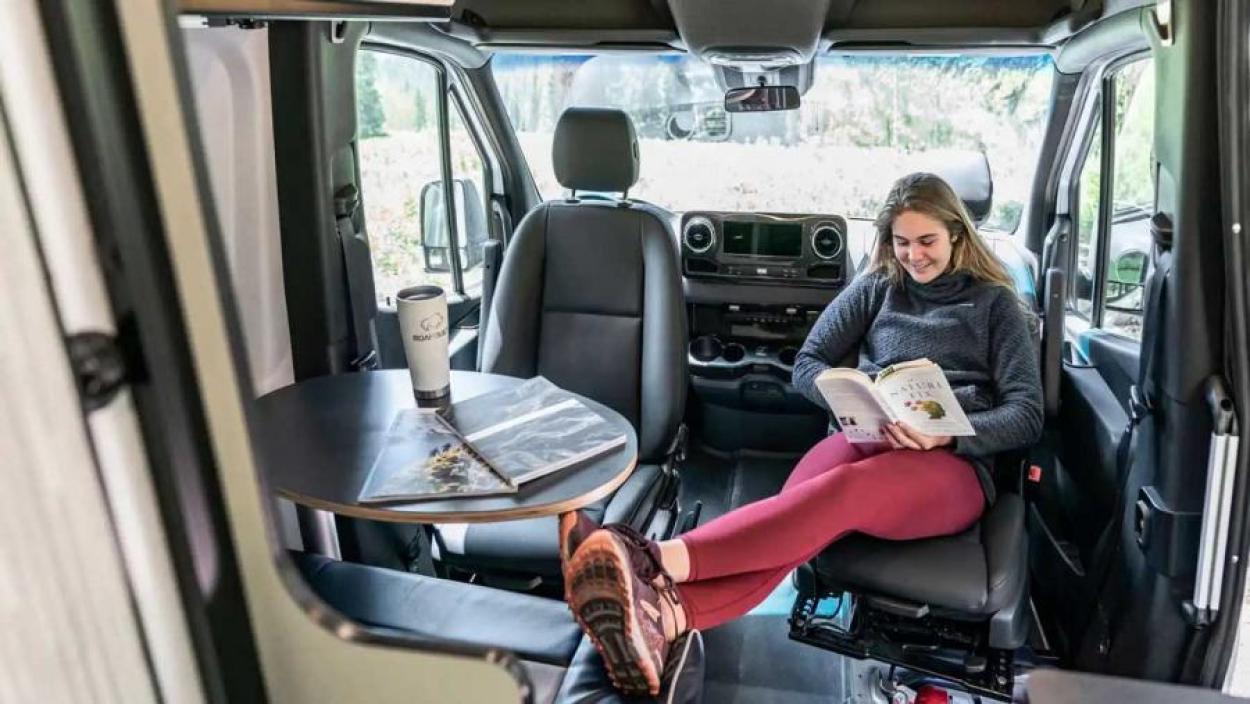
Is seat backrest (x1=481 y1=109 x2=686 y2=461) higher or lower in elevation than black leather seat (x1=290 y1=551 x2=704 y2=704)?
higher

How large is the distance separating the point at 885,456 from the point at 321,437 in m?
1.29

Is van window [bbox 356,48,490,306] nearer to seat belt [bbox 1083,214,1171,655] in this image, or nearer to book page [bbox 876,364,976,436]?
book page [bbox 876,364,976,436]

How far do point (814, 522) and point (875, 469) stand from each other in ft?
0.68

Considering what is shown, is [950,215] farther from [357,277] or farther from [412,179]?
[412,179]

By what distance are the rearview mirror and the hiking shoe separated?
1968 mm

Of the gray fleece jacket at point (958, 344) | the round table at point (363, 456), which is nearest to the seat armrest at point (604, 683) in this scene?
the round table at point (363, 456)

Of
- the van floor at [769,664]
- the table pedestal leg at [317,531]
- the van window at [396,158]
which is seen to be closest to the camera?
the table pedestal leg at [317,531]

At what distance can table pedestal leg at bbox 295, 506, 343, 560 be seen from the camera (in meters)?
2.06

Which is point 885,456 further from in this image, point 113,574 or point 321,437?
point 113,574

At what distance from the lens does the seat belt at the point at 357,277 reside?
2.17 metres

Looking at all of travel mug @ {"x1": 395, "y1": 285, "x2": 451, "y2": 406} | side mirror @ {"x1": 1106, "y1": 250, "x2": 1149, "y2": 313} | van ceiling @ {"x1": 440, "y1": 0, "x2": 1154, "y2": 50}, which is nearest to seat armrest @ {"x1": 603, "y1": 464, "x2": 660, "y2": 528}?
travel mug @ {"x1": 395, "y1": 285, "x2": 451, "y2": 406}

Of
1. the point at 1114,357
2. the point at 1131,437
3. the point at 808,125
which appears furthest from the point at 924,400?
the point at 808,125

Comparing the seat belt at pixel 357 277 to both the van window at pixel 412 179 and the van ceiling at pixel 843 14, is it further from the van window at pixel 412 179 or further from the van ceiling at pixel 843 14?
the van ceiling at pixel 843 14

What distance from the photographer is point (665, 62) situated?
3.49m
